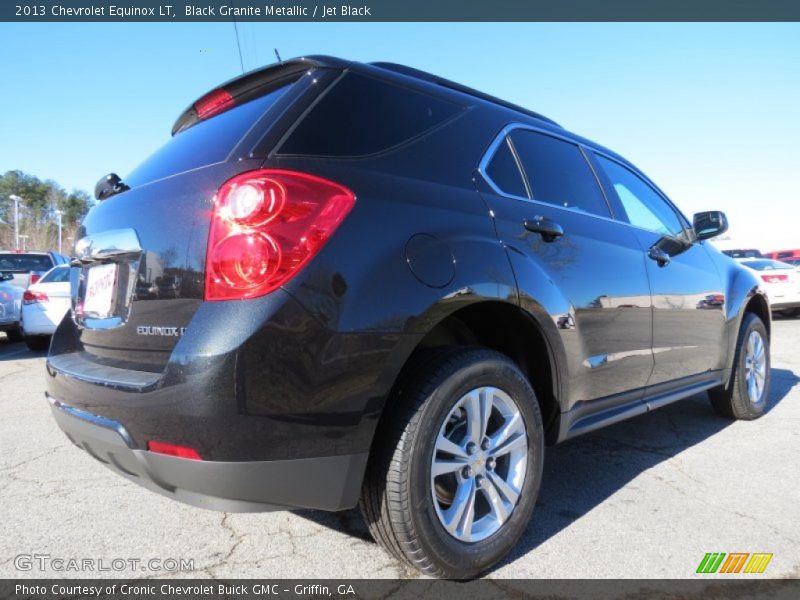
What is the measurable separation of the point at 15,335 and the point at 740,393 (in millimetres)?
10676

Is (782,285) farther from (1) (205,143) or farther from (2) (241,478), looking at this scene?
(2) (241,478)

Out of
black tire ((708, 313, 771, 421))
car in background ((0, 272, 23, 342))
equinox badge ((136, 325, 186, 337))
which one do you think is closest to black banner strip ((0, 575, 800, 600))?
equinox badge ((136, 325, 186, 337))

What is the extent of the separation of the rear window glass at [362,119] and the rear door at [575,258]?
38cm

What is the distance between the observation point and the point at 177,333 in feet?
5.28

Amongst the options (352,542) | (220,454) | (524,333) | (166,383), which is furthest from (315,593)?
(524,333)

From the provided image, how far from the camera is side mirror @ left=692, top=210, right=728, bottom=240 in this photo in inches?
146

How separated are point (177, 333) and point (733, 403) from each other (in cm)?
399

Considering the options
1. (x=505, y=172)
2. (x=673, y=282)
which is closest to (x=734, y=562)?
(x=673, y=282)

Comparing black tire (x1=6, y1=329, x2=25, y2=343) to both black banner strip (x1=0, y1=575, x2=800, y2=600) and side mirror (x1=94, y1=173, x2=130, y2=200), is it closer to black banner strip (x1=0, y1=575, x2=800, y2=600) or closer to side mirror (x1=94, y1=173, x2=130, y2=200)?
side mirror (x1=94, y1=173, x2=130, y2=200)

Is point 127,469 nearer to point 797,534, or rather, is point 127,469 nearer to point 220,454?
point 220,454

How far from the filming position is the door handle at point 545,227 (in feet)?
7.38

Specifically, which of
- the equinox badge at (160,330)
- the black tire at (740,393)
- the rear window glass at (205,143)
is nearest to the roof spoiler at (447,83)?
the rear window glass at (205,143)

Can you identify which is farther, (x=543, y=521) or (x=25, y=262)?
(x=25, y=262)

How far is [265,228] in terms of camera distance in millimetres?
1559
